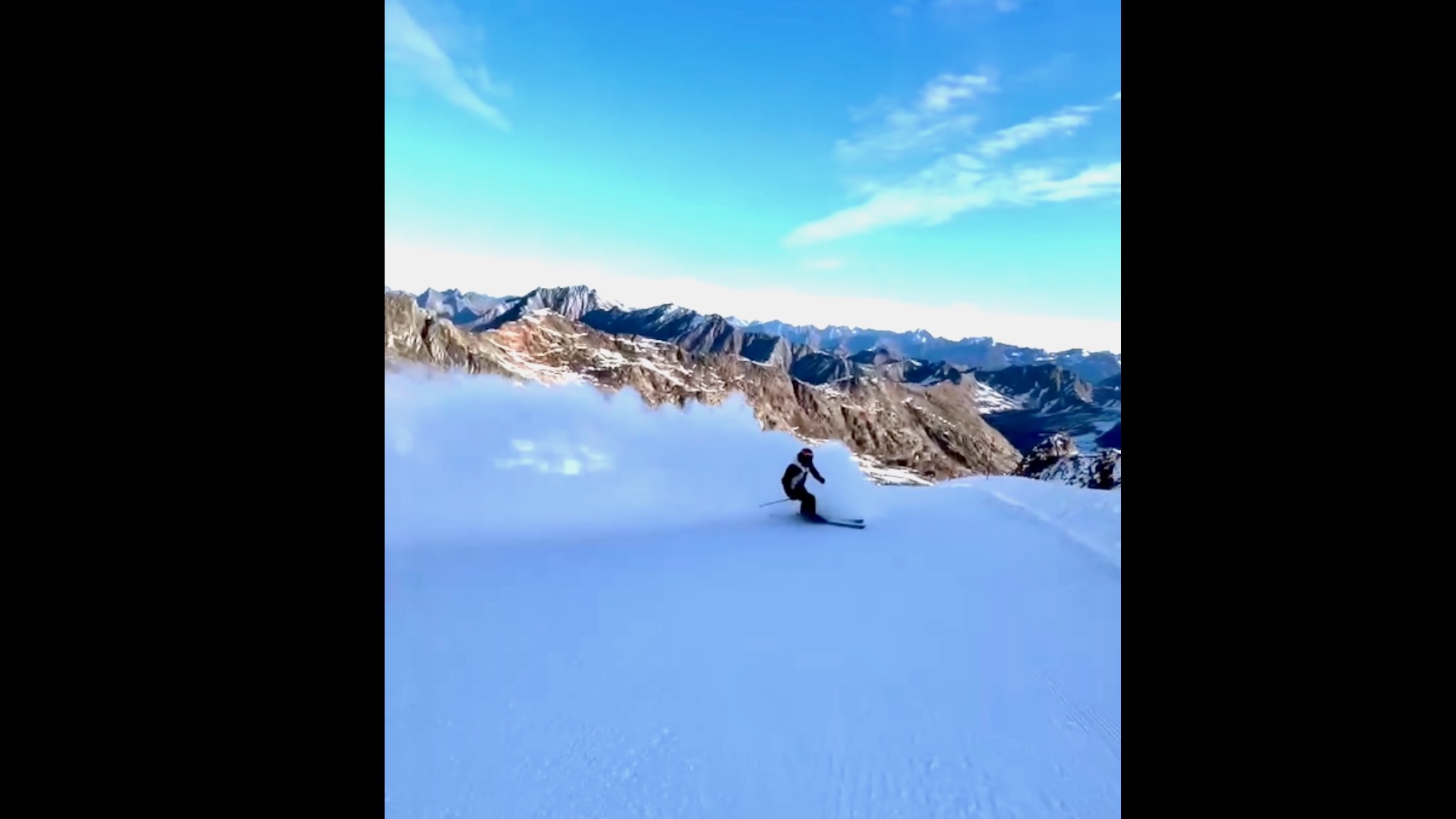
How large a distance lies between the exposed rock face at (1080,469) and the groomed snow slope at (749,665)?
1289 mm

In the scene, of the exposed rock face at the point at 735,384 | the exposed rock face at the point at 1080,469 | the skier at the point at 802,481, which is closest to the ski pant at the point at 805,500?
the skier at the point at 802,481

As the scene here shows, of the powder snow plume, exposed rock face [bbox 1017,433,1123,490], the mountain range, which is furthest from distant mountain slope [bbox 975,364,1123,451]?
the powder snow plume

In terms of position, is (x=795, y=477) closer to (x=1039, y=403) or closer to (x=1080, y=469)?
(x=1080, y=469)

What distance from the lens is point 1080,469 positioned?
1959 centimetres

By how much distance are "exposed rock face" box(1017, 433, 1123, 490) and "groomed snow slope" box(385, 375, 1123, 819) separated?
1.29 m

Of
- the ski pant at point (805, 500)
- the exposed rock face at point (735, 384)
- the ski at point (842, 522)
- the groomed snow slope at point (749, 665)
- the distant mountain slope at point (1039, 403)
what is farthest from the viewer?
the distant mountain slope at point (1039, 403)

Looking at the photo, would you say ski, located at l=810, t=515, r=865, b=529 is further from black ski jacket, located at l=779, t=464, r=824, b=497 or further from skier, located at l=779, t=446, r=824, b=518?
black ski jacket, located at l=779, t=464, r=824, b=497

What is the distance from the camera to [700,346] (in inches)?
4166

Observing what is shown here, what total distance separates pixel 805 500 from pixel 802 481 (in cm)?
25

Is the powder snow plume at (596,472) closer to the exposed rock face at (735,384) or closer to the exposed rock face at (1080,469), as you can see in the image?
the exposed rock face at (1080,469)

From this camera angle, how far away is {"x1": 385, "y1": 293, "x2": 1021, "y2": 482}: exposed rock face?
30156 millimetres

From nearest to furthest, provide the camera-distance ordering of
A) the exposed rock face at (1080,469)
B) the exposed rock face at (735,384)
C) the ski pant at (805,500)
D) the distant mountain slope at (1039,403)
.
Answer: the ski pant at (805,500)
the exposed rock face at (1080,469)
the exposed rock face at (735,384)
the distant mountain slope at (1039,403)

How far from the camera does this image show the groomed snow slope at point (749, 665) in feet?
9.23
